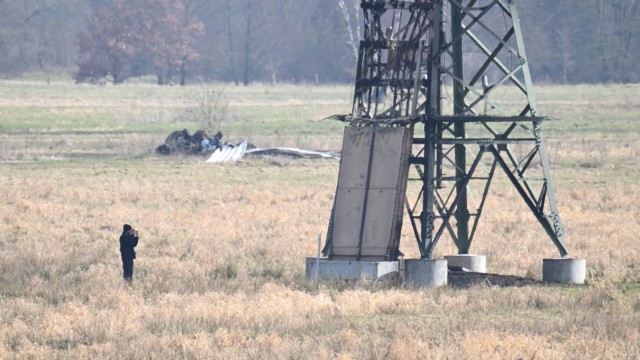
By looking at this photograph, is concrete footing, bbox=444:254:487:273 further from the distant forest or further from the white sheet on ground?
the distant forest

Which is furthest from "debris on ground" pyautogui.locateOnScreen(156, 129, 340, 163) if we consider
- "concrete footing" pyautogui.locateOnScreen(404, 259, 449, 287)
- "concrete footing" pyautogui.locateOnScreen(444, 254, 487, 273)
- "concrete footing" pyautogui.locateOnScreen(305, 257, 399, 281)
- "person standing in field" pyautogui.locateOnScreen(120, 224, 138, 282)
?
"concrete footing" pyautogui.locateOnScreen(404, 259, 449, 287)

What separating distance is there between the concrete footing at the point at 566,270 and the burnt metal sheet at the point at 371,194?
2.59 m

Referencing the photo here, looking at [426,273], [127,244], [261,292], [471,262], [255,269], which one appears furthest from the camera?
[471,262]

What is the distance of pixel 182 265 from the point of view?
2719cm

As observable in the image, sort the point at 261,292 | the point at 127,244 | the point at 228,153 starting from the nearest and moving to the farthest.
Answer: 1. the point at 261,292
2. the point at 127,244
3. the point at 228,153

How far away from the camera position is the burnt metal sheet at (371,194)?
81.4 ft

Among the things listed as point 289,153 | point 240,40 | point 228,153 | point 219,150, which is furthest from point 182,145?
point 240,40

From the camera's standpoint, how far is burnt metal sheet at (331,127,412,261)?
24.8 m

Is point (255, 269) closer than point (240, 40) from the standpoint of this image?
Yes

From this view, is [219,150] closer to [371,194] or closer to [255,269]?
[255,269]

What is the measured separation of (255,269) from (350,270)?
2.79 m

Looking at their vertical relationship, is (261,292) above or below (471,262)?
below

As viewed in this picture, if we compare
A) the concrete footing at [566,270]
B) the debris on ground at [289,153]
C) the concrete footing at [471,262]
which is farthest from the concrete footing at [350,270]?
the debris on ground at [289,153]

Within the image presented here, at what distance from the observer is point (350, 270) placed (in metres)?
24.5
